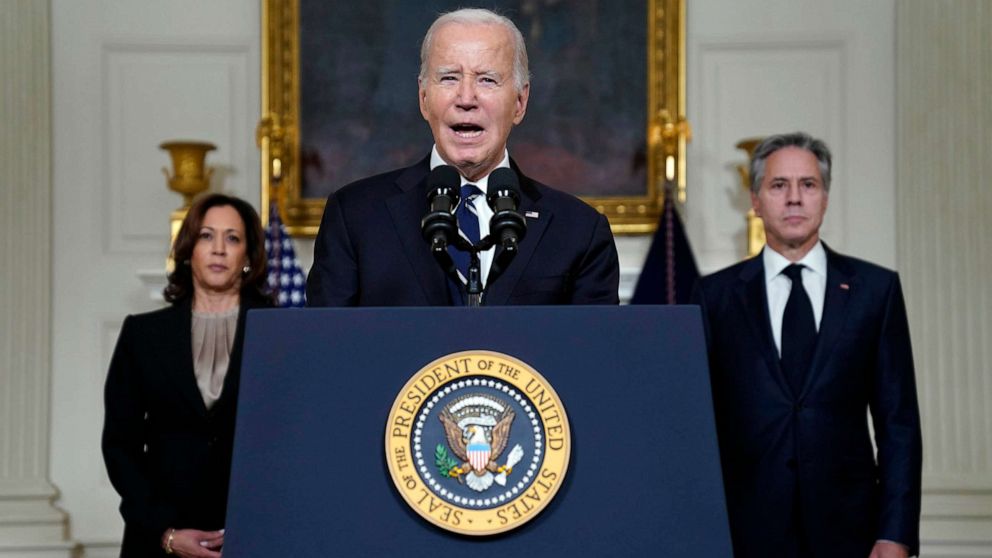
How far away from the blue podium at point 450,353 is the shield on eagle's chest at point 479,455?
9 cm

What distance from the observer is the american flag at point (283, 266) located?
6.26 m

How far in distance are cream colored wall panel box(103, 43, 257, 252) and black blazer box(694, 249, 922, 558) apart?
3.72 metres

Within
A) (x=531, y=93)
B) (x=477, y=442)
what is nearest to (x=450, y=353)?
(x=477, y=442)

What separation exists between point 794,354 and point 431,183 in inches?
72.2

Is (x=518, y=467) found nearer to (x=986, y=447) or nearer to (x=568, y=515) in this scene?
(x=568, y=515)

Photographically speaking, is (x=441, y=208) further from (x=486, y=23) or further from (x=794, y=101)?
(x=794, y=101)

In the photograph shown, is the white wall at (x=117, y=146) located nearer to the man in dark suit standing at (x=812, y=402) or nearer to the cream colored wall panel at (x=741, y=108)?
the cream colored wall panel at (x=741, y=108)

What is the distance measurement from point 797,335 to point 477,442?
6.99 ft

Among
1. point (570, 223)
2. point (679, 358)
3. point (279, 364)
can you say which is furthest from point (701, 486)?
point (570, 223)

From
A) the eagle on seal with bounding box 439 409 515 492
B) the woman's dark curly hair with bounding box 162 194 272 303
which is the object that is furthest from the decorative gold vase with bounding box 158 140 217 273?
the eagle on seal with bounding box 439 409 515 492

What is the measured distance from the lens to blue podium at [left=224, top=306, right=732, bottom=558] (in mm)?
1772

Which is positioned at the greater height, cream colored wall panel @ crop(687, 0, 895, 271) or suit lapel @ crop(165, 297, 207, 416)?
cream colored wall panel @ crop(687, 0, 895, 271)

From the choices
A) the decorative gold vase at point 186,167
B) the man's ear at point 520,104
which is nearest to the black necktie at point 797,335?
the man's ear at point 520,104

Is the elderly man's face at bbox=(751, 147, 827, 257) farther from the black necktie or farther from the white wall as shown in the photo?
the white wall
